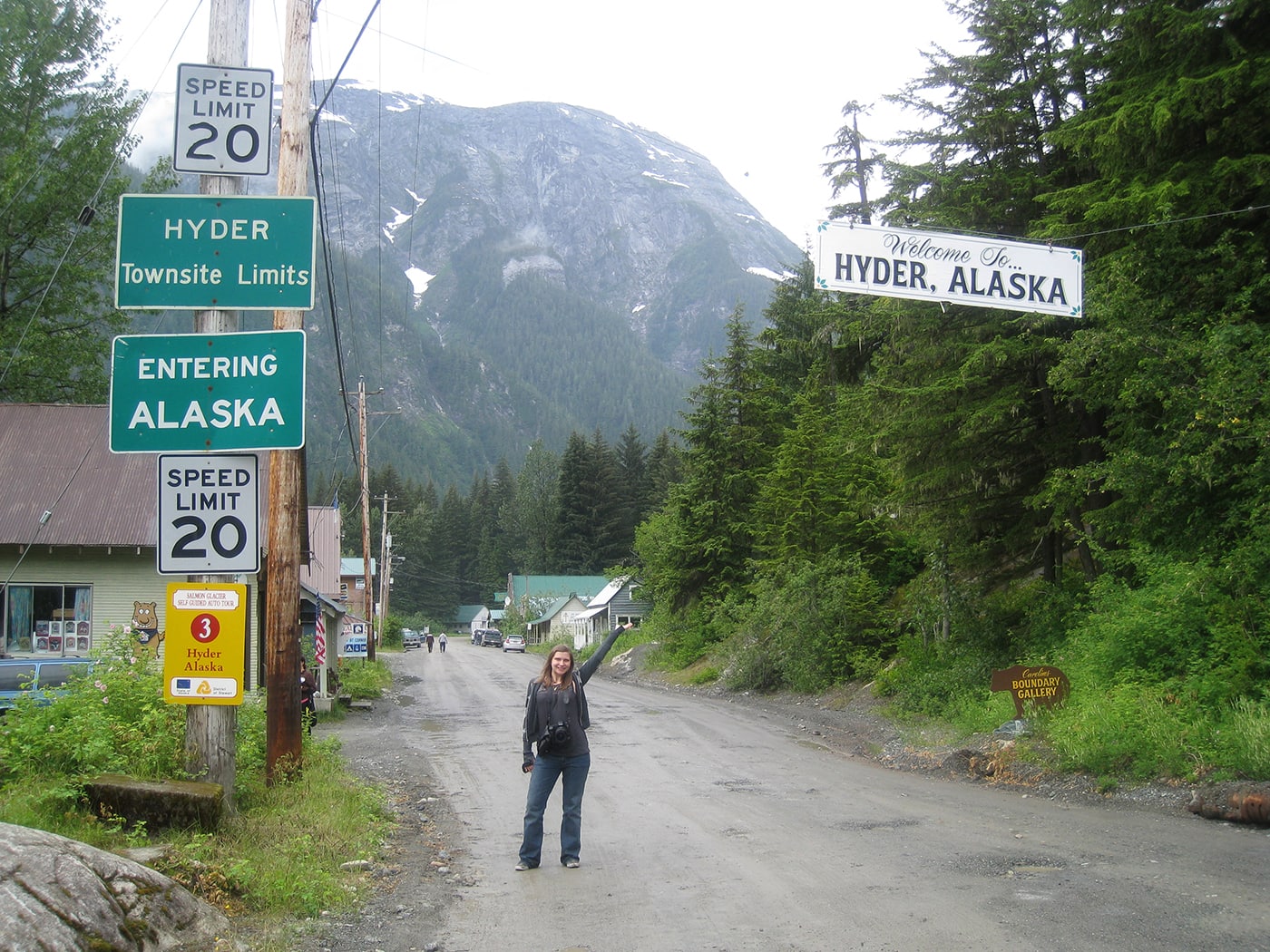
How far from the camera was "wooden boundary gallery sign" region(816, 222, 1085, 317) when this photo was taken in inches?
397

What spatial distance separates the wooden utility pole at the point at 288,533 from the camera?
10.7 meters

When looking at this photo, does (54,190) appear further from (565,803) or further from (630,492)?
(630,492)

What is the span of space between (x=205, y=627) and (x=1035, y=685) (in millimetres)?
10858

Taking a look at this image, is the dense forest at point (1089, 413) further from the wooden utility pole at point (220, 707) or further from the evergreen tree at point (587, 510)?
the evergreen tree at point (587, 510)

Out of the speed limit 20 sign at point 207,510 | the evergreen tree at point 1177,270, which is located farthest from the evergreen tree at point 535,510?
the speed limit 20 sign at point 207,510

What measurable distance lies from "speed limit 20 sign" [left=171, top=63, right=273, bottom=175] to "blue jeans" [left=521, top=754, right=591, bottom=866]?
4.87 meters

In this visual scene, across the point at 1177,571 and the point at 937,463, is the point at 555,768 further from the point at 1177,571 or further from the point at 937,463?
the point at 937,463

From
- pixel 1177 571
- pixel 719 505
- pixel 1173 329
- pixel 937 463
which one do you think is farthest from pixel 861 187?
pixel 1177 571

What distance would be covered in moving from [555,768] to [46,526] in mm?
17963

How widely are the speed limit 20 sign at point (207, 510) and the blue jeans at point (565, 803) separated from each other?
9.00 feet

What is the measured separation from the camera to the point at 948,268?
1034cm

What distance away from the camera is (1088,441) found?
1698cm

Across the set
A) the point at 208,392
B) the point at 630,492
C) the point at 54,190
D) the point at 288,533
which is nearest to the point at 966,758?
the point at 288,533

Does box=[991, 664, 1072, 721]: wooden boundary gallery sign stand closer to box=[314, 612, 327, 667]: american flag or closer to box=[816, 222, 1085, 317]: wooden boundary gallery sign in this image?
box=[816, 222, 1085, 317]: wooden boundary gallery sign
